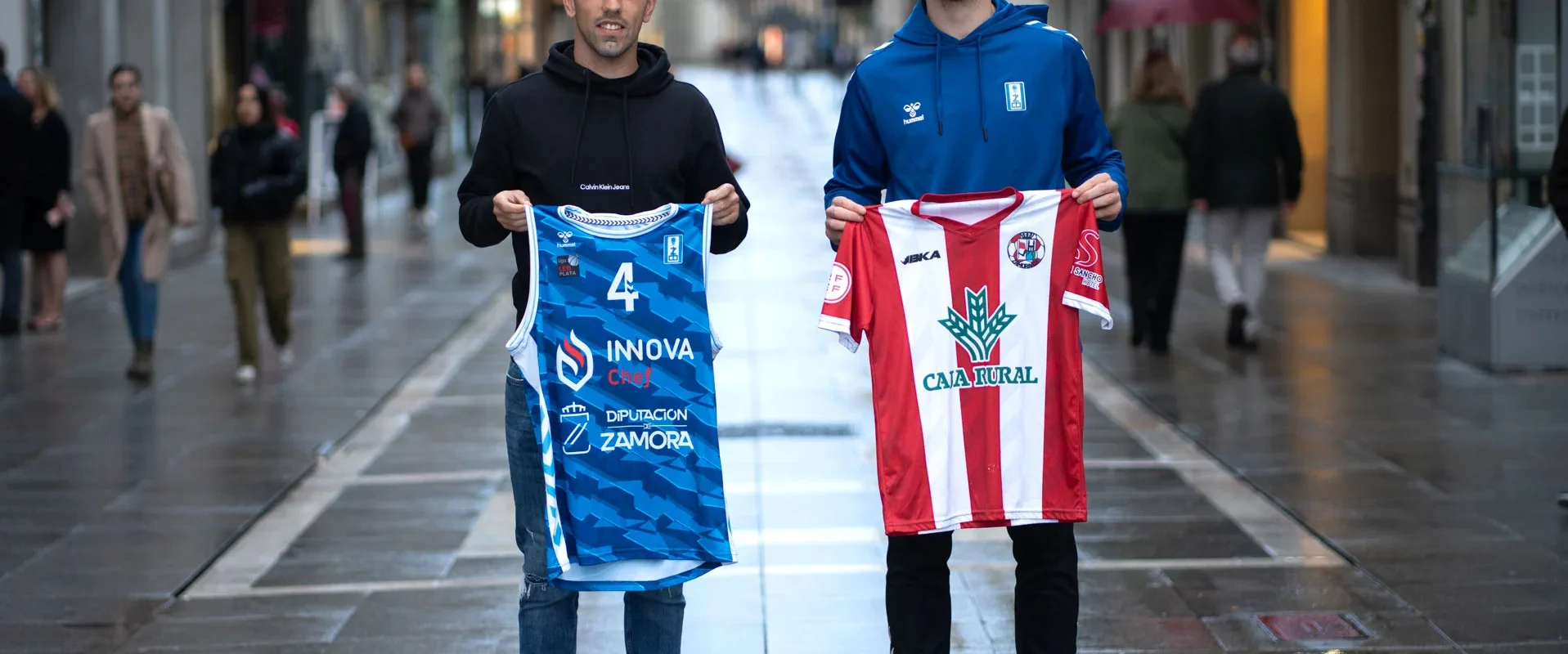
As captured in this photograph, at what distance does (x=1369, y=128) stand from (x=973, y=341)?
14.4m

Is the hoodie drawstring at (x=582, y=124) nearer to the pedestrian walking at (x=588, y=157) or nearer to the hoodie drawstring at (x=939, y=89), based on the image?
the pedestrian walking at (x=588, y=157)

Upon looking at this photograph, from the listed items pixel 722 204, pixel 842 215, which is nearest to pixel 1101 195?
pixel 842 215

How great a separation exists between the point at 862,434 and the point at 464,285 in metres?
8.09

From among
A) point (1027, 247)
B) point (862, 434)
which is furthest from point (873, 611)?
point (862, 434)

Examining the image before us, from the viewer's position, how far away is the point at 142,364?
11641 mm

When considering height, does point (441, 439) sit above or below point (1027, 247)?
below

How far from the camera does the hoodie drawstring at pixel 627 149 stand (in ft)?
14.9

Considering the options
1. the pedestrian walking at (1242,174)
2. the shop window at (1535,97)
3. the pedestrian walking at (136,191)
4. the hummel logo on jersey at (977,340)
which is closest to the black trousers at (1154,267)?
the pedestrian walking at (1242,174)

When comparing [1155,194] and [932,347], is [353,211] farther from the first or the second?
[932,347]

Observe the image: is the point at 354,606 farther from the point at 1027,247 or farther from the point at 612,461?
the point at 1027,247

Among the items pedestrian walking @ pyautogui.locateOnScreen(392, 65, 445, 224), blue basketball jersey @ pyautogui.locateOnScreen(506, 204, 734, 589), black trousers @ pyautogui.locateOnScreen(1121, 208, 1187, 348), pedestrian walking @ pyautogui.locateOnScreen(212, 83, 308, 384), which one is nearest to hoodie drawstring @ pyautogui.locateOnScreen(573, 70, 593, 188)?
blue basketball jersey @ pyautogui.locateOnScreen(506, 204, 734, 589)

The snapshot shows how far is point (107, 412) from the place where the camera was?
417 inches

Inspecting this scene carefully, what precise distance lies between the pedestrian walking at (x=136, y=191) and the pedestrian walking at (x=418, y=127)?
481 inches

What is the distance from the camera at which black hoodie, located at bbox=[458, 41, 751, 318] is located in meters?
4.54
